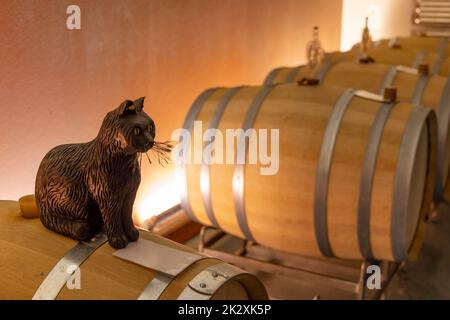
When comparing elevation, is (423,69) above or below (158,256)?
above

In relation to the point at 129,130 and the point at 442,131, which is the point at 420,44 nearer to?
the point at 442,131

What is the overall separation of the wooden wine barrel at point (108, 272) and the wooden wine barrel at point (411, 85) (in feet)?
5.72

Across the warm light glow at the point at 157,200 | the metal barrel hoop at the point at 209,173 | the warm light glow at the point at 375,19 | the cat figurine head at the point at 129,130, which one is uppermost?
the warm light glow at the point at 375,19

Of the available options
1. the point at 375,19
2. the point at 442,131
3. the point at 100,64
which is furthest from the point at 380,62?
the point at 375,19

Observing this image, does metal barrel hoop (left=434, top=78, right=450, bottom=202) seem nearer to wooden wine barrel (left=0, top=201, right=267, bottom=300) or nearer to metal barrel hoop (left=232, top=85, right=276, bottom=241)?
metal barrel hoop (left=232, top=85, right=276, bottom=241)

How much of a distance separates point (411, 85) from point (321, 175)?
43.3 inches

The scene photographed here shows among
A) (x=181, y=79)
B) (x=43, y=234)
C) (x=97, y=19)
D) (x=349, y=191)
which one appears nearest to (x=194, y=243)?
(x=181, y=79)

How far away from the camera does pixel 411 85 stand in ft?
9.00

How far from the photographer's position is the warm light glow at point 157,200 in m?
2.44

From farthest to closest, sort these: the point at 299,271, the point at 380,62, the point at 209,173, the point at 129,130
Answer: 1. the point at 380,62
2. the point at 299,271
3. the point at 209,173
4. the point at 129,130

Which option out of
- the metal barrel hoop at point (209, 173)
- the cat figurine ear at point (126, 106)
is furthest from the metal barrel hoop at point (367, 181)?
the cat figurine ear at point (126, 106)

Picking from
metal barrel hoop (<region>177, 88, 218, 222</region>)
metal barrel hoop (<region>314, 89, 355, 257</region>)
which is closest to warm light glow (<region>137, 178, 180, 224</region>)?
metal barrel hoop (<region>177, 88, 218, 222</region>)

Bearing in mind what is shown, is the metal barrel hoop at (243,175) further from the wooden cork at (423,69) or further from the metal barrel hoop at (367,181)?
the wooden cork at (423,69)
